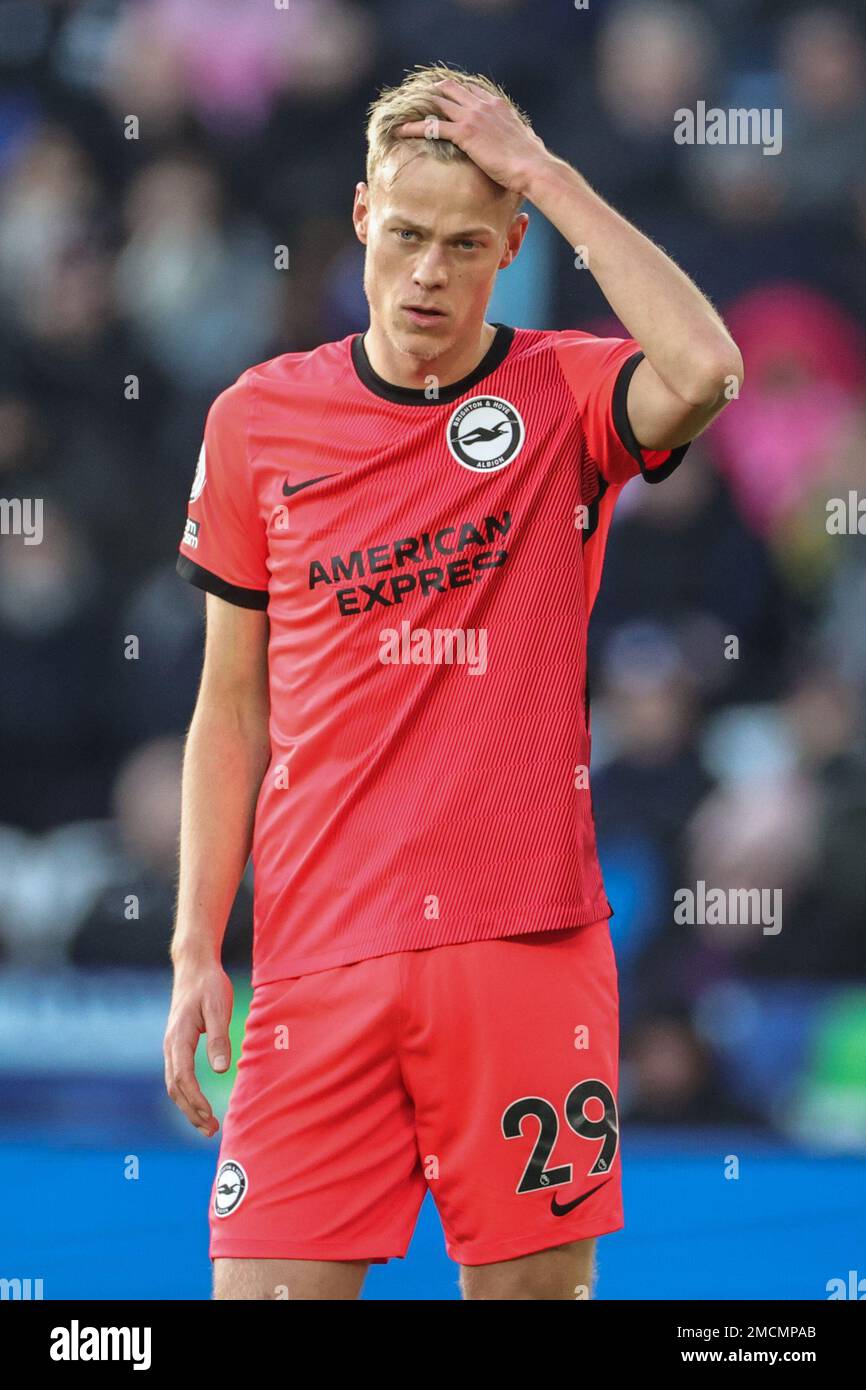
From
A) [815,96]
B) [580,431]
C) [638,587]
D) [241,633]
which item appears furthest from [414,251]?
[815,96]

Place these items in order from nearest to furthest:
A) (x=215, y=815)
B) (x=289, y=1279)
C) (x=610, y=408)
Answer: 1. (x=289, y=1279)
2. (x=610, y=408)
3. (x=215, y=815)

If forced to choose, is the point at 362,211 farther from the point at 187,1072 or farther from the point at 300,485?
the point at 187,1072

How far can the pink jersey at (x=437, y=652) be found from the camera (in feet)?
6.73

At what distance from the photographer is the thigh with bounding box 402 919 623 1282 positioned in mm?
2016

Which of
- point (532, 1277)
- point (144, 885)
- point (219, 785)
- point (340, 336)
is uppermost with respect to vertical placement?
point (340, 336)

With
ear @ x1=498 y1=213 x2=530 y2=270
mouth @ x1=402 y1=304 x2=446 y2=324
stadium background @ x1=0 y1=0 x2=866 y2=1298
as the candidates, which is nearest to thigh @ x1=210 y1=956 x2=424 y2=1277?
mouth @ x1=402 y1=304 x2=446 y2=324

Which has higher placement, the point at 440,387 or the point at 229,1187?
the point at 440,387

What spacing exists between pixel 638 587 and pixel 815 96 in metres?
1.34

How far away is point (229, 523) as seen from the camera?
2264 mm

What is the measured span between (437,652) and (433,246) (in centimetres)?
49

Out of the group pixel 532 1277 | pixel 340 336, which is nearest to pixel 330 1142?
pixel 532 1277

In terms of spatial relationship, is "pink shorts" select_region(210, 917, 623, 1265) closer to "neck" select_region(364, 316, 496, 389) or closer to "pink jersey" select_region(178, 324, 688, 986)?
"pink jersey" select_region(178, 324, 688, 986)

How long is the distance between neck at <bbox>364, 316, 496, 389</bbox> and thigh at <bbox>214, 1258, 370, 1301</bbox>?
1.05 metres

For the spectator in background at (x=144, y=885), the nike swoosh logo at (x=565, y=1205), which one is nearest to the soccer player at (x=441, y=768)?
the nike swoosh logo at (x=565, y=1205)
